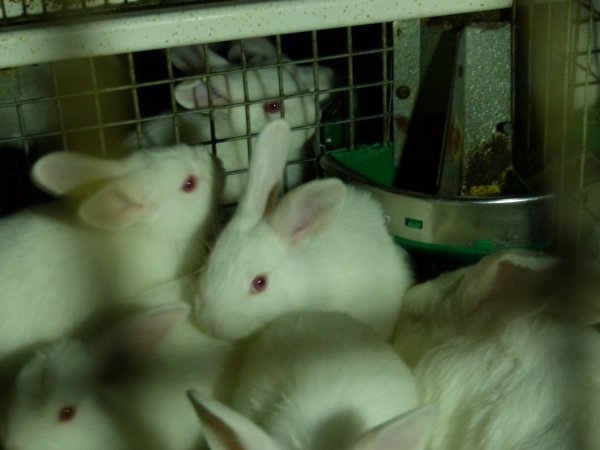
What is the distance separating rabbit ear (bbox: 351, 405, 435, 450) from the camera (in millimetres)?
1595

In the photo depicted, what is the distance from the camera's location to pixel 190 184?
2443mm

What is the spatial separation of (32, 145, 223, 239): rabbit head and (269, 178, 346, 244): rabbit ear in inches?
11.3

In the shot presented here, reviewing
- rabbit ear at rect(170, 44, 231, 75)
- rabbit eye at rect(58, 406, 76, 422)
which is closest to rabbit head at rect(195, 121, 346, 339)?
rabbit eye at rect(58, 406, 76, 422)

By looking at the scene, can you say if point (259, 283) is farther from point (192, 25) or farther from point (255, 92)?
point (255, 92)

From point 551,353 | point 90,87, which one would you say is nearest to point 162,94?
point 90,87

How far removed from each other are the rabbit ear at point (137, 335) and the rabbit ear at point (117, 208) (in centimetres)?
35

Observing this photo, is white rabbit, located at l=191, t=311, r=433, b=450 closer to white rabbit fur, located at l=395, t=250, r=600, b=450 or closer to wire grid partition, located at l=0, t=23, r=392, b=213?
white rabbit fur, located at l=395, t=250, r=600, b=450

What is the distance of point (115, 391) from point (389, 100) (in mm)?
1221

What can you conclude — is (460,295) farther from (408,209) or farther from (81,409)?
(81,409)

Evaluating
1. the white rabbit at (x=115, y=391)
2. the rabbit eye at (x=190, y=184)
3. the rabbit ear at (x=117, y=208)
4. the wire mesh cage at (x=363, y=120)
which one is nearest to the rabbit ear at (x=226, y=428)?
the wire mesh cage at (x=363, y=120)

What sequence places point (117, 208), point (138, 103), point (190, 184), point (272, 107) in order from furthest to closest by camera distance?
point (272, 107), point (138, 103), point (190, 184), point (117, 208)

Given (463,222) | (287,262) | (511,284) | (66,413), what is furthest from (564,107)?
(66,413)

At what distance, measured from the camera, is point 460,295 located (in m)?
2.18

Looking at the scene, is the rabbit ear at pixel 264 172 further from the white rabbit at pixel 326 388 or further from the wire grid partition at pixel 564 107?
the wire grid partition at pixel 564 107
